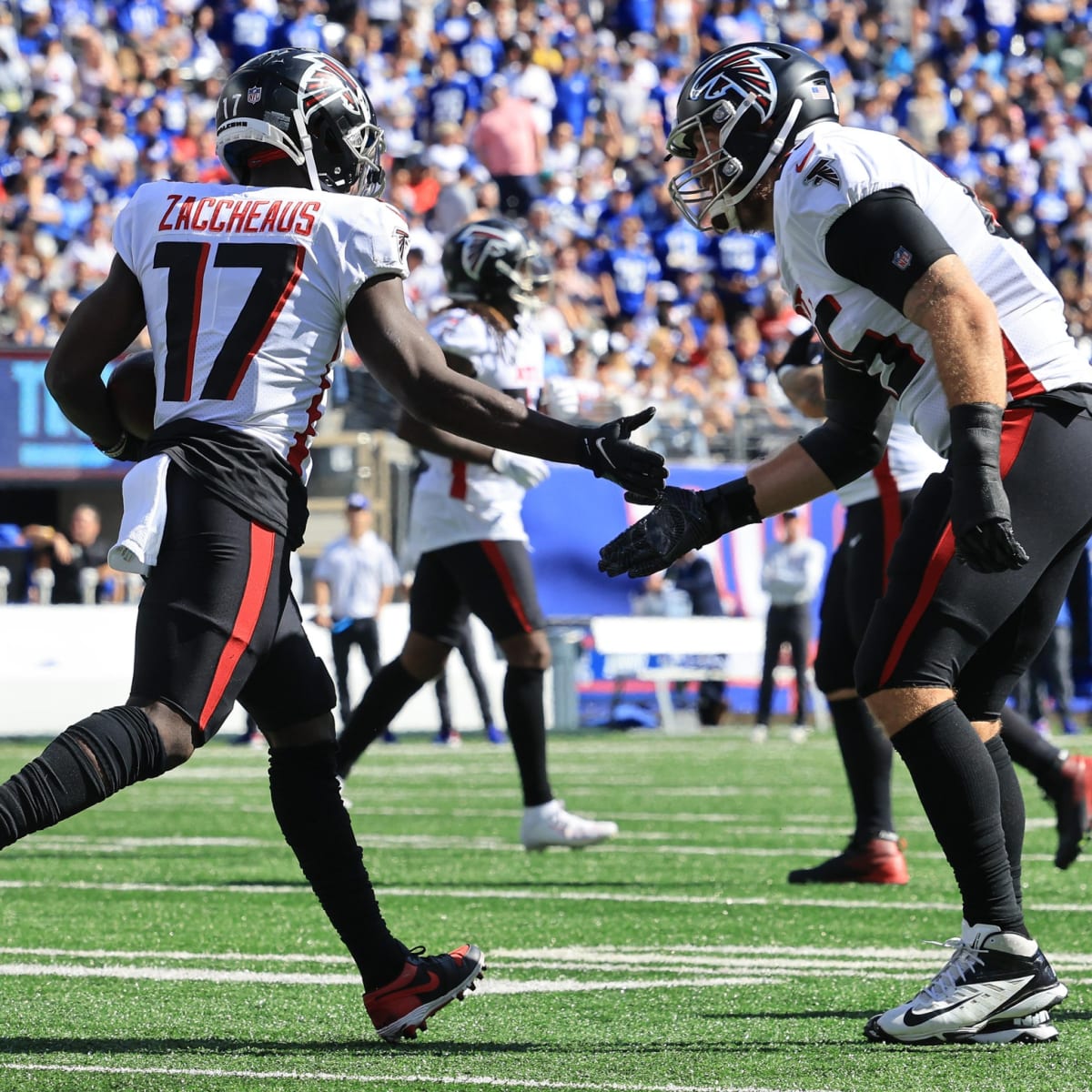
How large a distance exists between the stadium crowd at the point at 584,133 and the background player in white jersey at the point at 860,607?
8.28m

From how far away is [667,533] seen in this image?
3902 millimetres

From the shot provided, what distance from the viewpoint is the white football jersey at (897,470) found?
637 cm

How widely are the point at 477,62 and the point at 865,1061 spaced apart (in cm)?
1794

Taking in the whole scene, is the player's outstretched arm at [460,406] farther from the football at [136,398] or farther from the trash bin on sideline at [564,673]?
Result: the trash bin on sideline at [564,673]

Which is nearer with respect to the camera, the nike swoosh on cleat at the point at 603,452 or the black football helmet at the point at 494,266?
the nike swoosh on cleat at the point at 603,452

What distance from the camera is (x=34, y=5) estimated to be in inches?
715

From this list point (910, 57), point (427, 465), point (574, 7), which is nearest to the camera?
point (427, 465)

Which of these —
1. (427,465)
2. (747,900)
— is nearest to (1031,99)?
(427,465)

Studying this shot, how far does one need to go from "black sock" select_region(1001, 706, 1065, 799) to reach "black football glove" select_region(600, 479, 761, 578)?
2.16m

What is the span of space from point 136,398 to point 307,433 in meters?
0.38

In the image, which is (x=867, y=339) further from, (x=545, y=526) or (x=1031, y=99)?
(x=1031, y=99)

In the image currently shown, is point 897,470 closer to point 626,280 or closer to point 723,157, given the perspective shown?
point 723,157

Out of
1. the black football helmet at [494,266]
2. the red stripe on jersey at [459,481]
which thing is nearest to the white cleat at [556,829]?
the red stripe on jersey at [459,481]

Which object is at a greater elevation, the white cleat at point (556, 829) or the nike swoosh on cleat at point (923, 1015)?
the nike swoosh on cleat at point (923, 1015)
